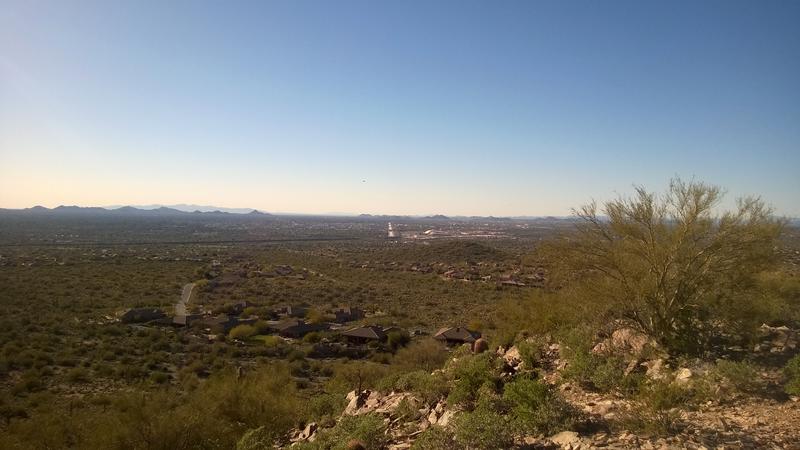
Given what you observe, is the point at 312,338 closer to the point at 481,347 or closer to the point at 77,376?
the point at 77,376

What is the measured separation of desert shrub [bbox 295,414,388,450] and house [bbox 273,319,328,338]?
22.8 m

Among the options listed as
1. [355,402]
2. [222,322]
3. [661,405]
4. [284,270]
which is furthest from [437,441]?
[284,270]

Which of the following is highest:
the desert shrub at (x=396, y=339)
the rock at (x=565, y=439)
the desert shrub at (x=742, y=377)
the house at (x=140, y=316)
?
the desert shrub at (x=742, y=377)

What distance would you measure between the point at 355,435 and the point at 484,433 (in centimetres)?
329

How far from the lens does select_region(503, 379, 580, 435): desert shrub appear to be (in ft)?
26.5

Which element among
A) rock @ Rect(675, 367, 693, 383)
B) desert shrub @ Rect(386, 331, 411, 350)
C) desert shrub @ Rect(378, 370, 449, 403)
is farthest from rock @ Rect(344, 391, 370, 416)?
desert shrub @ Rect(386, 331, 411, 350)

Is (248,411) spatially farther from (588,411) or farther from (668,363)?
(668,363)

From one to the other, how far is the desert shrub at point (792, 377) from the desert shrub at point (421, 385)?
6.88 meters

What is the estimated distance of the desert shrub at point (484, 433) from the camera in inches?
302

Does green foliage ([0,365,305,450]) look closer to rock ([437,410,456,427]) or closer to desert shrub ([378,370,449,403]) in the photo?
desert shrub ([378,370,449,403])

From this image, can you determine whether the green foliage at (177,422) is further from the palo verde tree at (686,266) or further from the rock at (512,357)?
the palo verde tree at (686,266)

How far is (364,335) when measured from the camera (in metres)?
31.6

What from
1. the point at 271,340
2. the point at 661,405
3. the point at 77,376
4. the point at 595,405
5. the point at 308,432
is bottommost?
the point at 271,340

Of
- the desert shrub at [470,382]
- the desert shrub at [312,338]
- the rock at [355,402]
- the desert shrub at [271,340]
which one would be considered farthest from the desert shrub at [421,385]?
the desert shrub at [312,338]
